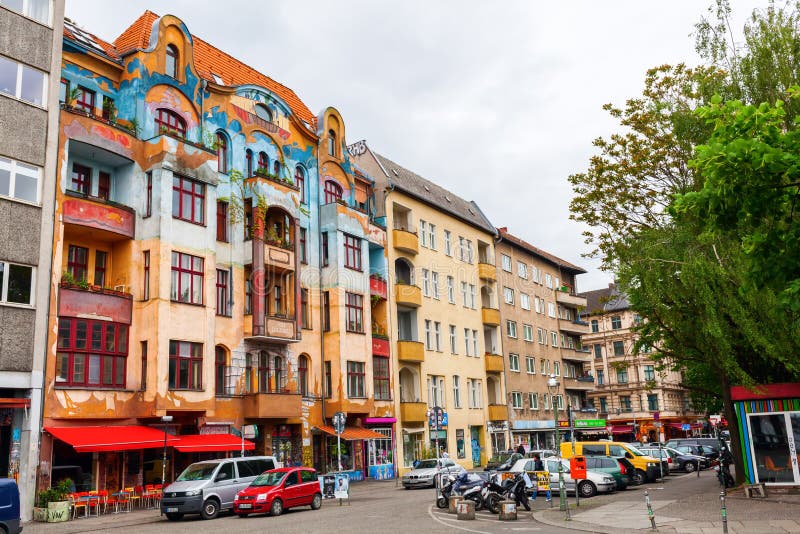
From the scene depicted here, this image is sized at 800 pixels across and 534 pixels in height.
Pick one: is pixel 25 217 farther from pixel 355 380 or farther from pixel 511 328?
pixel 511 328

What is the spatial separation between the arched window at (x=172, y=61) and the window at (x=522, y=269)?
37.5 metres

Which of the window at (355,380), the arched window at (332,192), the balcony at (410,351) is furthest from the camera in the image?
the balcony at (410,351)

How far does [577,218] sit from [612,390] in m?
58.1

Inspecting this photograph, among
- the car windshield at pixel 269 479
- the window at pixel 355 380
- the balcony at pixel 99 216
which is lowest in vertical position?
the car windshield at pixel 269 479

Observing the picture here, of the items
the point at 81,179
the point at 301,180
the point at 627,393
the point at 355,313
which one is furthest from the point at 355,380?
the point at 627,393

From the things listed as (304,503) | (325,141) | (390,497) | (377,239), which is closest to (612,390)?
(377,239)

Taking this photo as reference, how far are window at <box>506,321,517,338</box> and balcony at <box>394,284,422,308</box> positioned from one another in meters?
14.1

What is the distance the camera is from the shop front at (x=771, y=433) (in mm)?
23000

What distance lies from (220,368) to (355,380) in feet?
31.4

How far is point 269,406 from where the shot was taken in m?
33.1

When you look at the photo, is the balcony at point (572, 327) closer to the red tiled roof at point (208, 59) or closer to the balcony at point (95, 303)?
the red tiled roof at point (208, 59)

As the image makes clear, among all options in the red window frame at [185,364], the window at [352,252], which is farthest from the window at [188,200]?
the window at [352,252]

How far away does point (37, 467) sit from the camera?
24.7m

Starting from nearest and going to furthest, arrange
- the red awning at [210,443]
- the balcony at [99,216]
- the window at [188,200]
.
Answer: the balcony at [99,216] → the red awning at [210,443] → the window at [188,200]
